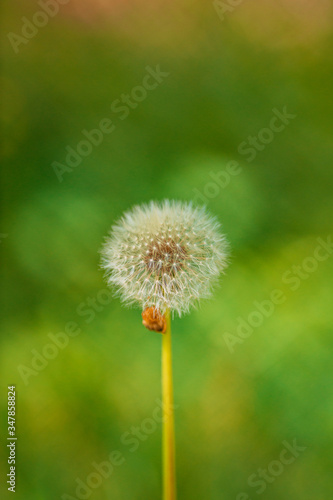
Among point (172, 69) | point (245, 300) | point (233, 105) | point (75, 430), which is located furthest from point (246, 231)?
point (75, 430)

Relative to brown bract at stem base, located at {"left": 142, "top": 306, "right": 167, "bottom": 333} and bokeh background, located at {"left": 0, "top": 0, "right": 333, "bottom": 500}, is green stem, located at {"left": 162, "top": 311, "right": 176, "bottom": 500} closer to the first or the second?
brown bract at stem base, located at {"left": 142, "top": 306, "right": 167, "bottom": 333}

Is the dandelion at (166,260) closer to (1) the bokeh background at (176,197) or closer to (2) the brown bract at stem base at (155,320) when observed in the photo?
(2) the brown bract at stem base at (155,320)

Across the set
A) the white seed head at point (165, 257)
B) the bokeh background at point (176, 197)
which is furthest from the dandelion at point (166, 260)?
the bokeh background at point (176, 197)

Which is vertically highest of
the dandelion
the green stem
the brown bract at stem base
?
the dandelion

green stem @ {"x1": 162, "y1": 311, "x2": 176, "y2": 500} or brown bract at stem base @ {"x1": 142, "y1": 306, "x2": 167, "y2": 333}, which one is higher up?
brown bract at stem base @ {"x1": 142, "y1": 306, "x2": 167, "y2": 333}

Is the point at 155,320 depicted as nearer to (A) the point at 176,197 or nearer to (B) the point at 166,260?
(B) the point at 166,260

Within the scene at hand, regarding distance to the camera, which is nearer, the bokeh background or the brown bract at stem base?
the brown bract at stem base

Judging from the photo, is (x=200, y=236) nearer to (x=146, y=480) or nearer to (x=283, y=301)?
(x=283, y=301)

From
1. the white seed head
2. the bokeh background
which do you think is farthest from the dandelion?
the bokeh background
